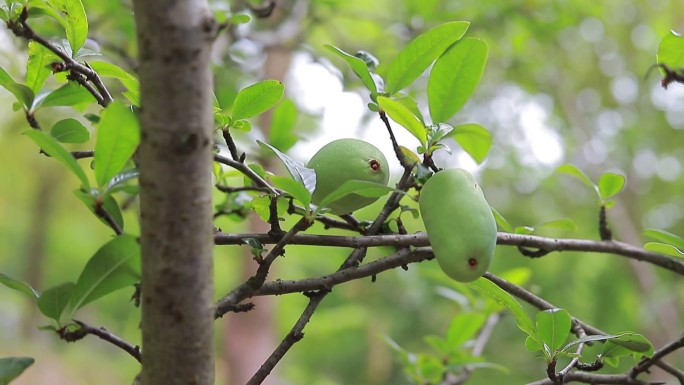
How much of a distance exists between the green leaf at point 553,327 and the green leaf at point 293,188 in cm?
16

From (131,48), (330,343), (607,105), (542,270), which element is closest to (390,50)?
(131,48)

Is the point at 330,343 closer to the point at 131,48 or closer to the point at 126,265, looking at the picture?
the point at 131,48

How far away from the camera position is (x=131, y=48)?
0.99m

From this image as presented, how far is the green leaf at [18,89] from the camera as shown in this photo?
0.36m

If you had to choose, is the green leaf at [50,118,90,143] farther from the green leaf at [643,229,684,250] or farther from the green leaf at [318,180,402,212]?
the green leaf at [643,229,684,250]

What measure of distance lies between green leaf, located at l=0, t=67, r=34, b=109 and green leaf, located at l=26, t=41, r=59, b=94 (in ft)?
0.05

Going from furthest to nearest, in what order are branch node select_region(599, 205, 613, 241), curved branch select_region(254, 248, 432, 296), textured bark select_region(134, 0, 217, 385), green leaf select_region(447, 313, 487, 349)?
1. green leaf select_region(447, 313, 487, 349)
2. branch node select_region(599, 205, 613, 241)
3. curved branch select_region(254, 248, 432, 296)
4. textured bark select_region(134, 0, 217, 385)

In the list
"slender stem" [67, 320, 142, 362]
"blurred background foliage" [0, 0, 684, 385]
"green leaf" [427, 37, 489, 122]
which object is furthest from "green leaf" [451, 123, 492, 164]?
"blurred background foliage" [0, 0, 684, 385]

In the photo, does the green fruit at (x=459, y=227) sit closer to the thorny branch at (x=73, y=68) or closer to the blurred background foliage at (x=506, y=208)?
the thorny branch at (x=73, y=68)

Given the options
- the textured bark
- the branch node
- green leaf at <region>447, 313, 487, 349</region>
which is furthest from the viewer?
green leaf at <region>447, 313, 487, 349</region>

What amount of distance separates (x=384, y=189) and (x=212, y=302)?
0.12 meters

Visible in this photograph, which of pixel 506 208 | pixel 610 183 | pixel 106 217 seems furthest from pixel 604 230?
pixel 506 208

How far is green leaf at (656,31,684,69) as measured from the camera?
397mm

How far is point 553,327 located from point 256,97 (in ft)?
0.75
